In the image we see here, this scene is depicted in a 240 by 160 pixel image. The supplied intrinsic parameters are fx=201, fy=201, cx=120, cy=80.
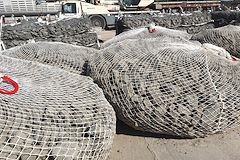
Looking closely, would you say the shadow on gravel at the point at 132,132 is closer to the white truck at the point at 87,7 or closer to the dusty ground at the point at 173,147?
the dusty ground at the point at 173,147

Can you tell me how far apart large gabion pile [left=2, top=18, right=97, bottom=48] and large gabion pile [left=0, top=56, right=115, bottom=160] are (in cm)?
248

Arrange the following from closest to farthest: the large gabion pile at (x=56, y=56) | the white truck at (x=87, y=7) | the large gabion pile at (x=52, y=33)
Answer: the large gabion pile at (x=56, y=56)
the large gabion pile at (x=52, y=33)
the white truck at (x=87, y=7)

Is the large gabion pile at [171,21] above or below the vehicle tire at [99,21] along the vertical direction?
above

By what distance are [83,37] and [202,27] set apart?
394 centimetres

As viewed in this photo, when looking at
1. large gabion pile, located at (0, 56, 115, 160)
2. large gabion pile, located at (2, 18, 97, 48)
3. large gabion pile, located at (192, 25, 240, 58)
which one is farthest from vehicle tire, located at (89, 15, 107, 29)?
large gabion pile, located at (0, 56, 115, 160)

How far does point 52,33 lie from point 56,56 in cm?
224

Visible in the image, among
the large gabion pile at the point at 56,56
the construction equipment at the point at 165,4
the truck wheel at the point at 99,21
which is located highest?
the construction equipment at the point at 165,4

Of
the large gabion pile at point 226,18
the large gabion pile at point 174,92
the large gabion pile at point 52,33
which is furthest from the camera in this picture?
the large gabion pile at point 226,18

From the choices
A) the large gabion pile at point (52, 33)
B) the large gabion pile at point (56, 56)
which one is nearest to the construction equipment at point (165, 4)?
the large gabion pile at point (52, 33)

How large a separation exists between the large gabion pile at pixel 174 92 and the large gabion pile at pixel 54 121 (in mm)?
226

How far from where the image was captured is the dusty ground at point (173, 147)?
1.60m

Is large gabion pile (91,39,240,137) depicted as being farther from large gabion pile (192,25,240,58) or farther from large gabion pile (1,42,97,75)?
large gabion pile (192,25,240,58)

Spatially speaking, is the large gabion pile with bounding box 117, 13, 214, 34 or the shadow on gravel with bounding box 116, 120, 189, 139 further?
the large gabion pile with bounding box 117, 13, 214, 34

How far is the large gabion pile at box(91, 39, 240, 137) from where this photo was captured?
5.15 ft
